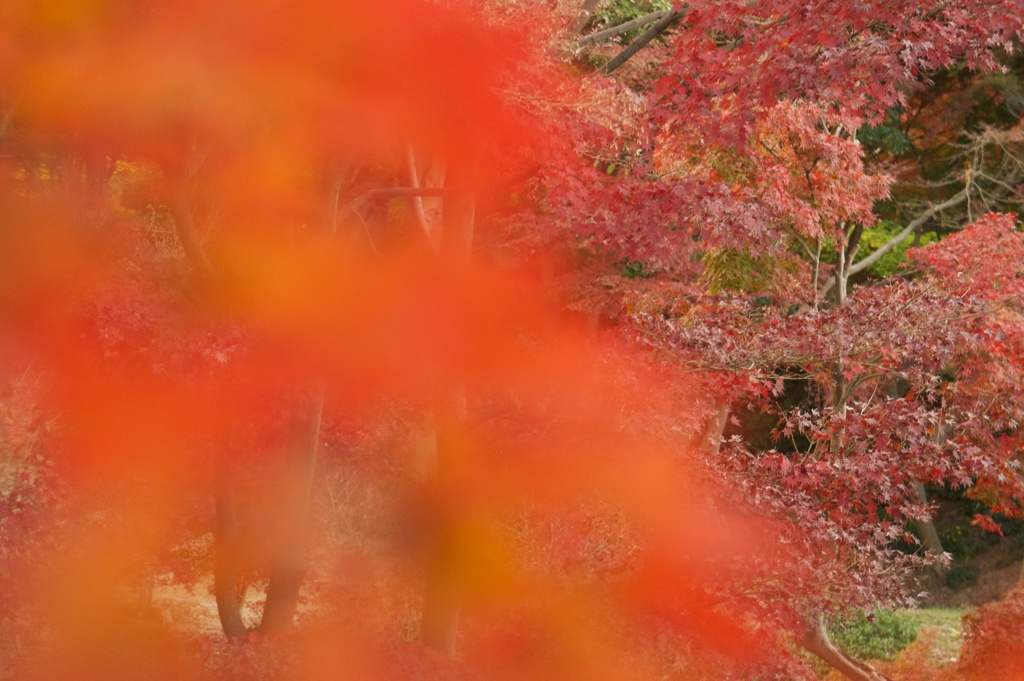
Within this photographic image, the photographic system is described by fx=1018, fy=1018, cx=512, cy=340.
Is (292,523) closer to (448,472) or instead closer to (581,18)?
(448,472)

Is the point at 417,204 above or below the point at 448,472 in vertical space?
above

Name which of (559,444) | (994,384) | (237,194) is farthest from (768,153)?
(237,194)

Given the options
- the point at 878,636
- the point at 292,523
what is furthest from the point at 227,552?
the point at 878,636

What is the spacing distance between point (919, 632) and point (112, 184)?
30.1 ft

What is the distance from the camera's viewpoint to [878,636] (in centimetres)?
1055

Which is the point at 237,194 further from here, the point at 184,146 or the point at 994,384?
the point at 994,384

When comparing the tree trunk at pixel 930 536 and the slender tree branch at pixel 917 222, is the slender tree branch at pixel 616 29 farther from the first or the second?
the tree trunk at pixel 930 536

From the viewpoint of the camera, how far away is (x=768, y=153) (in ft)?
29.5

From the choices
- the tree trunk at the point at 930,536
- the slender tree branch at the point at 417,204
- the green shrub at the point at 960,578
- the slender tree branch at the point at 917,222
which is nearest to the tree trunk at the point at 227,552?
the slender tree branch at the point at 417,204

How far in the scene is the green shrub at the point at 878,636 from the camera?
409 inches

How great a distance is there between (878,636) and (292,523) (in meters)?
6.73

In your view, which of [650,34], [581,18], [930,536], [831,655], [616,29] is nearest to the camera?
[831,655]

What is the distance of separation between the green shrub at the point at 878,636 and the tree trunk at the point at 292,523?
19.9ft

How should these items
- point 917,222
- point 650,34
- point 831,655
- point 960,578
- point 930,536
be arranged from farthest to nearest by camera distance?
point 960,578
point 917,222
point 930,536
point 650,34
point 831,655
